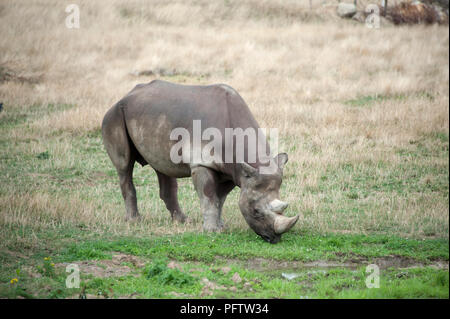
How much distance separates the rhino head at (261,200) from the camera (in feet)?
29.0

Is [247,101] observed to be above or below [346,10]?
below

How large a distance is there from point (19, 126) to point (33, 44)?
1030cm

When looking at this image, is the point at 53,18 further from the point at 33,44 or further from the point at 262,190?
the point at 262,190

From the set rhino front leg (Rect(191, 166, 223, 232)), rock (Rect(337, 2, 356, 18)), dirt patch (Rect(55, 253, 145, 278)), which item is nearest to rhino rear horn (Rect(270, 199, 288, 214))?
rhino front leg (Rect(191, 166, 223, 232))

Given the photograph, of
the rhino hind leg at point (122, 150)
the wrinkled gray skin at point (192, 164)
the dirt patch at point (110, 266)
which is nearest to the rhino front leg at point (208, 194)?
the wrinkled gray skin at point (192, 164)

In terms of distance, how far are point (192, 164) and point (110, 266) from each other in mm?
2450

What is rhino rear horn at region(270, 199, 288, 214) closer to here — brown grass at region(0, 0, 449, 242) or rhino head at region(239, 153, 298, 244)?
rhino head at region(239, 153, 298, 244)

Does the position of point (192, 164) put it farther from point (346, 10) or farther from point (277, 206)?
point (346, 10)

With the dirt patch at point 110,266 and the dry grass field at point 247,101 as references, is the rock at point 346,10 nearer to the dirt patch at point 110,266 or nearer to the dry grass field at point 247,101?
the dry grass field at point 247,101

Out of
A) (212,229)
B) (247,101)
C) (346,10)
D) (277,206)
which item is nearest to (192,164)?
(212,229)

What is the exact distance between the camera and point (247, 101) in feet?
64.0

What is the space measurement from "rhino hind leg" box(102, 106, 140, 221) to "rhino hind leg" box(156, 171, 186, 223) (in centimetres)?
56

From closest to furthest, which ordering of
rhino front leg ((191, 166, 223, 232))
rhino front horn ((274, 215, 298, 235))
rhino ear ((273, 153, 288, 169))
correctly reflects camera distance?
rhino front horn ((274, 215, 298, 235)) < rhino ear ((273, 153, 288, 169)) < rhino front leg ((191, 166, 223, 232))

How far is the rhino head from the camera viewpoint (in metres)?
8.84
